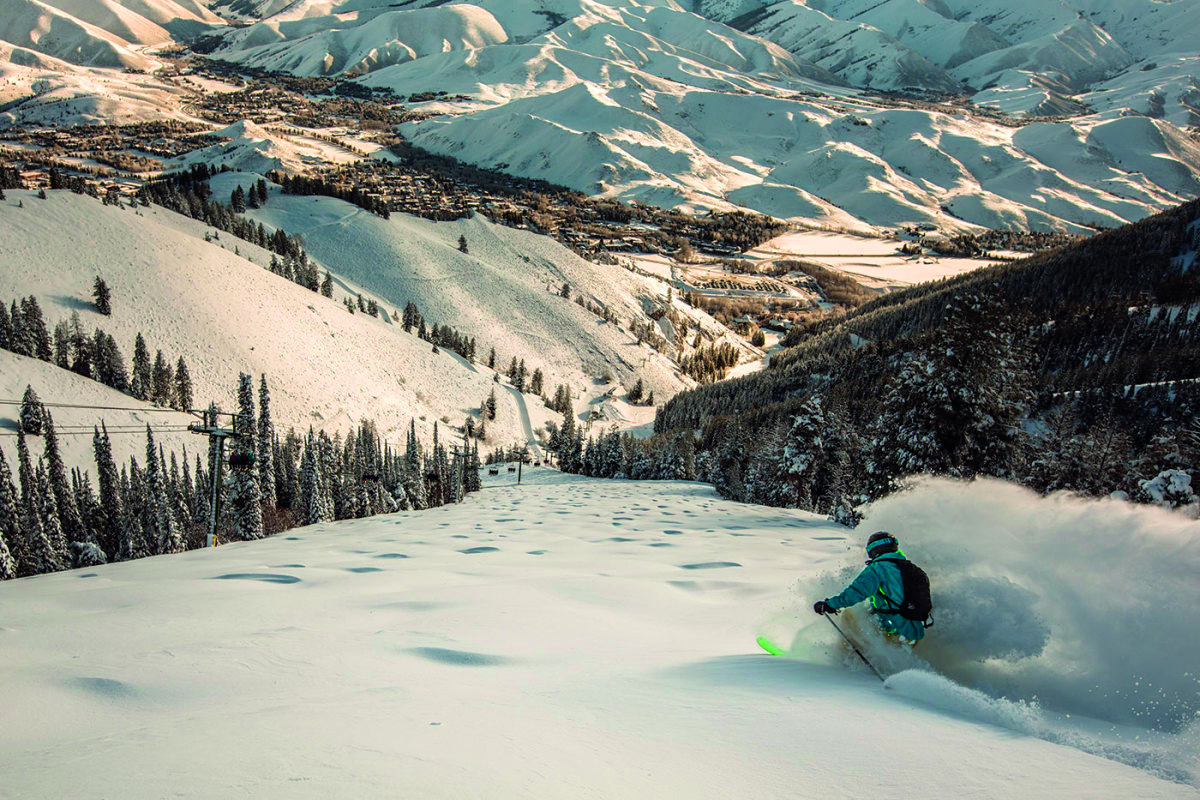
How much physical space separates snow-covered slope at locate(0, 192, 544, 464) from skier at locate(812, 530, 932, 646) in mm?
89091

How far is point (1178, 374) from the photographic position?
10025 centimetres

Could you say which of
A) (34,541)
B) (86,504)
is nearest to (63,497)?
(86,504)

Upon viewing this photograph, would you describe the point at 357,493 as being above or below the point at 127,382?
below

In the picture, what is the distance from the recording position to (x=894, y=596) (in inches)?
288

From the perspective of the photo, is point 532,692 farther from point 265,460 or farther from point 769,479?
point 265,460

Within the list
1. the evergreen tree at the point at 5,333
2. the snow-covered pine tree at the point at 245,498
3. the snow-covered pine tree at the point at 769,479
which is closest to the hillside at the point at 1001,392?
the snow-covered pine tree at the point at 769,479

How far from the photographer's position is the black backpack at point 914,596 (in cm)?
723

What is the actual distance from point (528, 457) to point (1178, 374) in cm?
11616

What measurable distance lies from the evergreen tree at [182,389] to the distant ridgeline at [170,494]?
10601 millimetres

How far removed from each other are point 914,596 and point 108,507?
77769 millimetres

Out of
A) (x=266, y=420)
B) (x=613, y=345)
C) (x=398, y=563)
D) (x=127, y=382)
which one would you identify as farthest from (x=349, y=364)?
(x=398, y=563)

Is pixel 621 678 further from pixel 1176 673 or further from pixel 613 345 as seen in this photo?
pixel 613 345

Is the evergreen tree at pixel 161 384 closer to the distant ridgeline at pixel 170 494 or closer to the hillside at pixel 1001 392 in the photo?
the distant ridgeline at pixel 170 494

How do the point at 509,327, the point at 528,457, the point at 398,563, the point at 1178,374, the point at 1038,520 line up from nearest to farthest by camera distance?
the point at 1038,520 < the point at 398,563 < the point at 1178,374 < the point at 528,457 < the point at 509,327
